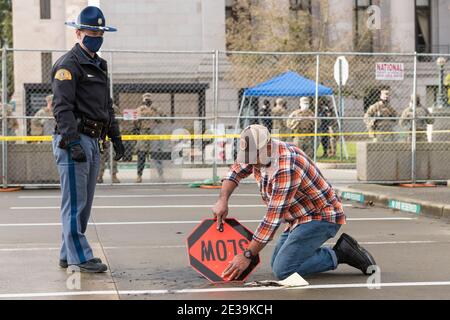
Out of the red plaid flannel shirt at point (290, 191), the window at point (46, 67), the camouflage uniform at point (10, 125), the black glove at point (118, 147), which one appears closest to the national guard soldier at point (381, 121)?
the camouflage uniform at point (10, 125)

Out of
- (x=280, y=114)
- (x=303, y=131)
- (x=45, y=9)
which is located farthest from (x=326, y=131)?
(x=45, y=9)

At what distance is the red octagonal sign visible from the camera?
702 centimetres

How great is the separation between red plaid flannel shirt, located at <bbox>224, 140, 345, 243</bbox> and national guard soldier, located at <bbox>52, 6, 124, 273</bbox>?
3.95ft

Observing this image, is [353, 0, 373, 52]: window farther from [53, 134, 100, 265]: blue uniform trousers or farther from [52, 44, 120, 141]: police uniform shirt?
[53, 134, 100, 265]: blue uniform trousers

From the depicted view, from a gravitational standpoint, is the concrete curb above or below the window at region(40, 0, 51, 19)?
below

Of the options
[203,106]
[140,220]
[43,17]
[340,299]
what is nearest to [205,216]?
[140,220]

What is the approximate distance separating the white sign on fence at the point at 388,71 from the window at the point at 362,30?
24.1 meters

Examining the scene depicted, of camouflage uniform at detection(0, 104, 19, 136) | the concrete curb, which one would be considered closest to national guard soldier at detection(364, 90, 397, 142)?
the concrete curb

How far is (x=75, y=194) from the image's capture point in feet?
23.6

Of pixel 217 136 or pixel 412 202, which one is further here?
pixel 217 136

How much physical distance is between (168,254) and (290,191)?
2.23 m

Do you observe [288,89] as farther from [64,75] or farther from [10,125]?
[64,75]

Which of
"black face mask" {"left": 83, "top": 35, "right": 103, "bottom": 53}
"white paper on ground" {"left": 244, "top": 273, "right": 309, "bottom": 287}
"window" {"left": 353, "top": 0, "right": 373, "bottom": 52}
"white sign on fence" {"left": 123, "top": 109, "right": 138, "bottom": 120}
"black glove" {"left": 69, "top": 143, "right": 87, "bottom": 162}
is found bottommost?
"white paper on ground" {"left": 244, "top": 273, "right": 309, "bottom": 287}

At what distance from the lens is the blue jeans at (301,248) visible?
693cm
